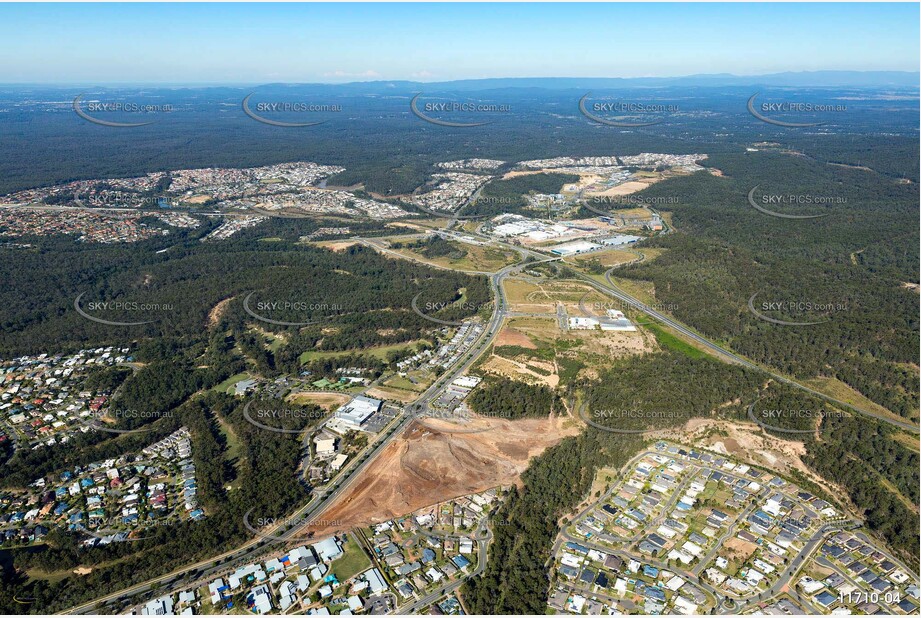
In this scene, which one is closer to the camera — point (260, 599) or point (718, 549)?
point (260, 599)

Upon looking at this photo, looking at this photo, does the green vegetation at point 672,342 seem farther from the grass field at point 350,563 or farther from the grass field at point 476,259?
the grass field at point 350,563

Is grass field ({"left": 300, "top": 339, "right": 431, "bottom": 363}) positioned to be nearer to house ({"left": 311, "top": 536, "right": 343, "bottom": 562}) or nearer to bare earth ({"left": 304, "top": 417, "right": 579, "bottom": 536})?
bare earth ({"left": 304, "top": 417, "right": 579, "bottom": 536})

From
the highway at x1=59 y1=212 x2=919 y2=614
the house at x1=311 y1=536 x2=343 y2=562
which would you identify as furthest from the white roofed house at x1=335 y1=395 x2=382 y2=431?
the house at x1=311 y1=536 x2=343 y2=562

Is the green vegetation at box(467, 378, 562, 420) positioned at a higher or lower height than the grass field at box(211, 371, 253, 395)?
higher

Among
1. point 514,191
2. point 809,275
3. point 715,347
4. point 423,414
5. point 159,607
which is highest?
point 514,191

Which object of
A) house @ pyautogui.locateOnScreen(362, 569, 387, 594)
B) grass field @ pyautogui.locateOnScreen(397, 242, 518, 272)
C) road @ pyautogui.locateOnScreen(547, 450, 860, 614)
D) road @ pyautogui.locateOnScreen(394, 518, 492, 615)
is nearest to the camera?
road @ pyautogui.locateOnScreen(394, 518, 492, 615)

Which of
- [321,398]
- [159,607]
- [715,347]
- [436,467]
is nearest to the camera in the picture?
[159,607]

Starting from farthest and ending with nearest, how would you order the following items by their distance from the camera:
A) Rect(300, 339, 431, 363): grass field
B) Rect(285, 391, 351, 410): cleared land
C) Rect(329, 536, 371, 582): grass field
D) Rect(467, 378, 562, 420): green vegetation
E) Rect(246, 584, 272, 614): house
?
Rect(300, 339, 431, 363): grass field, Rect(285, 391, 351, 410): cleared land, Rect(467, 378, 562, 420): green vegetation, Rect(329, 536, 371, 582): grass field, Rect(246, 584, 272, 614): house

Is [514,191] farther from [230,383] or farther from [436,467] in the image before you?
[436,467]

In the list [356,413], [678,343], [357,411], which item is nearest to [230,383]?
[357,411]

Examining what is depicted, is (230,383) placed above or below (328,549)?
below
